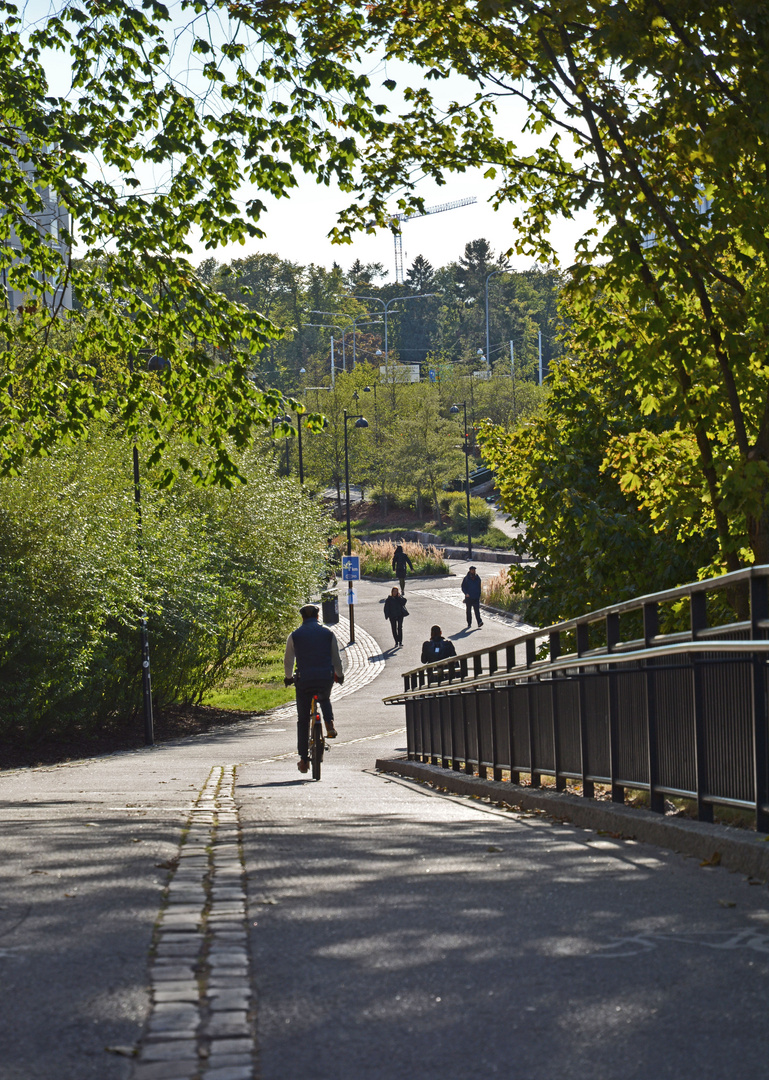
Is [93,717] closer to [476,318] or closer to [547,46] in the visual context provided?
[547,46]

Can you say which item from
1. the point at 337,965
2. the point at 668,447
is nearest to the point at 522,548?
the point at 668,447

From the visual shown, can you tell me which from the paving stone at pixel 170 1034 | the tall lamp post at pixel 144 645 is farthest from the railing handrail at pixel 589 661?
the tall lamp post at pixel 144 645

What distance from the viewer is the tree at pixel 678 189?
8109 millimetres

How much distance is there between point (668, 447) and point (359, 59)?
4.62 metres

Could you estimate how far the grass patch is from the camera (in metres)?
31.8

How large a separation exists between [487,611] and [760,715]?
43.0m

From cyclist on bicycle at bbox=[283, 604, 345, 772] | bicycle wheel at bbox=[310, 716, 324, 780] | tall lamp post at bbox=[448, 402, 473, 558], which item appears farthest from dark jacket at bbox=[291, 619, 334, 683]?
tall lamp post at bbox=[448, 402, 473, 558]

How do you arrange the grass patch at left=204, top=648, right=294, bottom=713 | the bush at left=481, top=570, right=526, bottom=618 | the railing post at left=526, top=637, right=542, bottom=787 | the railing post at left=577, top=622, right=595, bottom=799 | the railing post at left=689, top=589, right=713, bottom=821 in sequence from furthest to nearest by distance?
the bush at left=481, top=570, right=526, bottom=618, the grass patch at left=204, top=648, right=294, bottom=713, the railing post at left=526, top=637, right=542, bottom=787, the railing post at left=577, top=622, right=595, bottom=799, the railing post at left=689, top=589, right=713, bottom=821

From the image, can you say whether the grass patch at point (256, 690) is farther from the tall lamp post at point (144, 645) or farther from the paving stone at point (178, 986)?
the paving stone at point (178, 986)

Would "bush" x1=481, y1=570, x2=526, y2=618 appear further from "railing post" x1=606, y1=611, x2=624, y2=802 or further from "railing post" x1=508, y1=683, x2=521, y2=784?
"railing post" x1=606, y1=611, x2=624, y2=802

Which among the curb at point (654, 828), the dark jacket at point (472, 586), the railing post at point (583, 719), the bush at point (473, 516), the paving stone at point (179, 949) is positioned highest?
the bush at point (473, 516)

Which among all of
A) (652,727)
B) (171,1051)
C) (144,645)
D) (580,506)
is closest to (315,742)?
(580,506)

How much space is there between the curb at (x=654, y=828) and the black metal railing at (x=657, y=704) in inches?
6.8

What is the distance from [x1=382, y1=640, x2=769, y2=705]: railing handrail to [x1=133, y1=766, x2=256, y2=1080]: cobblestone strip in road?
234 cm
